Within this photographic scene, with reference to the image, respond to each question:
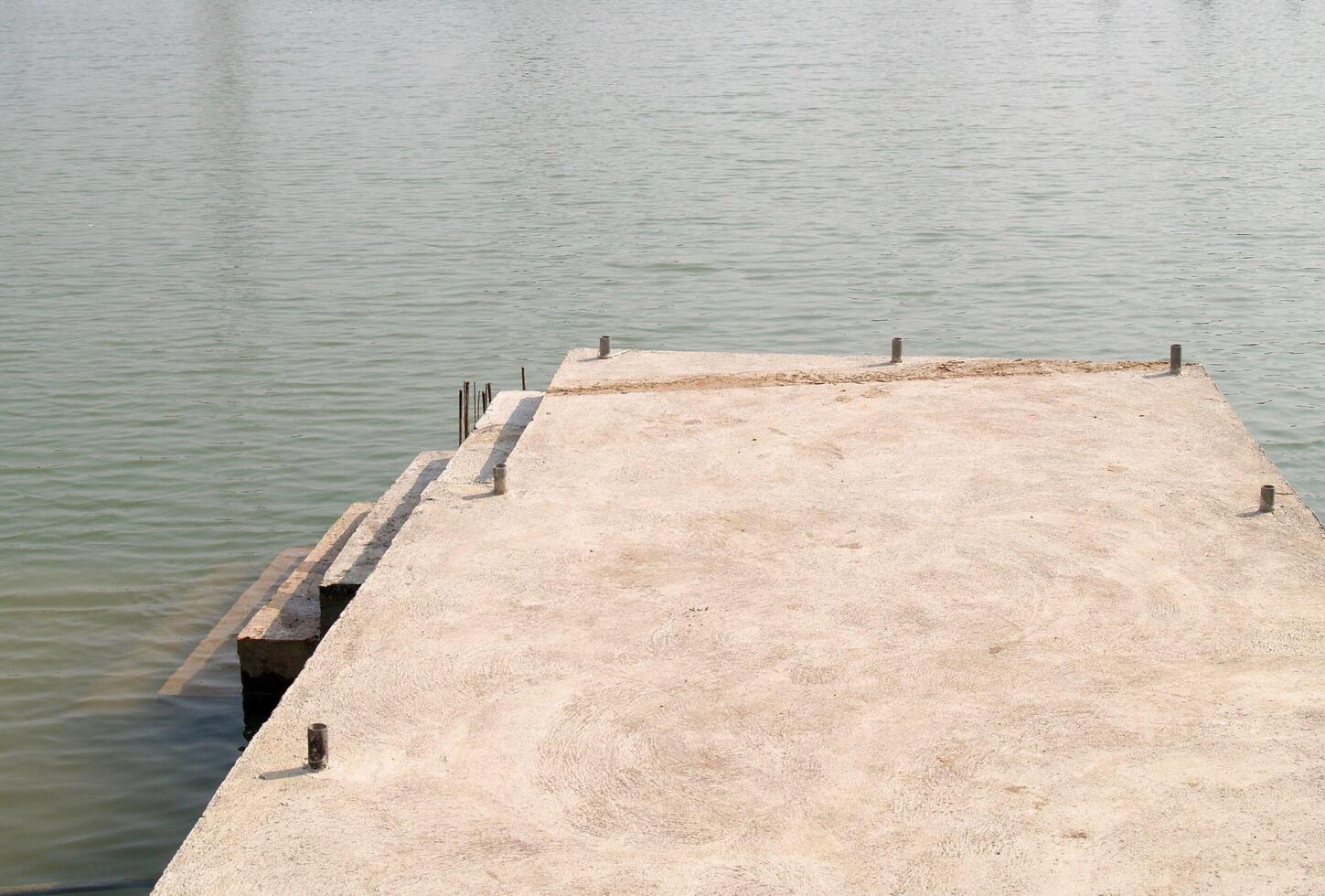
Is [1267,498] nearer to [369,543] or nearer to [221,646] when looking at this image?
[369,543]

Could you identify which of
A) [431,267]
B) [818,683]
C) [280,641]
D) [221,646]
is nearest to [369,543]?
[280,641]

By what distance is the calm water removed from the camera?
37.2 feet

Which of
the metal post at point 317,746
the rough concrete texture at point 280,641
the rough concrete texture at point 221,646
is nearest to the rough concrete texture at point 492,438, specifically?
the rough concrete texture at point 280,641

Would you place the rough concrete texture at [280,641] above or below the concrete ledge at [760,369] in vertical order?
below

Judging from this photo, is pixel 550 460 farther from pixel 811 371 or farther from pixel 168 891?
pixel 168 891

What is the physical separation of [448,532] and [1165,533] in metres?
3.95

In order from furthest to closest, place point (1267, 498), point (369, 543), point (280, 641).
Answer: point (369, 543) < point (280, 641) < point (1267, 498)

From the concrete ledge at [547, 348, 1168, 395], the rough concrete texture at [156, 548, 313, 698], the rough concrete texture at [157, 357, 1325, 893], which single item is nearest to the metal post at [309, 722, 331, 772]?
the rough concrete texture at [157, 357, 1325, 893]

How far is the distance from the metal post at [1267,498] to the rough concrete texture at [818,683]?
0.09 m

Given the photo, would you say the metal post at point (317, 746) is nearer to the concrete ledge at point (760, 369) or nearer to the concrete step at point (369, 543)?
the concrete step at point (369, 543)

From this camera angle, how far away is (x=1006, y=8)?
6406 cm

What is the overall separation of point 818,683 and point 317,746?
2170mm

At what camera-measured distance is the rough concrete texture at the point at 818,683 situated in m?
5.39

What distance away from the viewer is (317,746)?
5.87 meters
